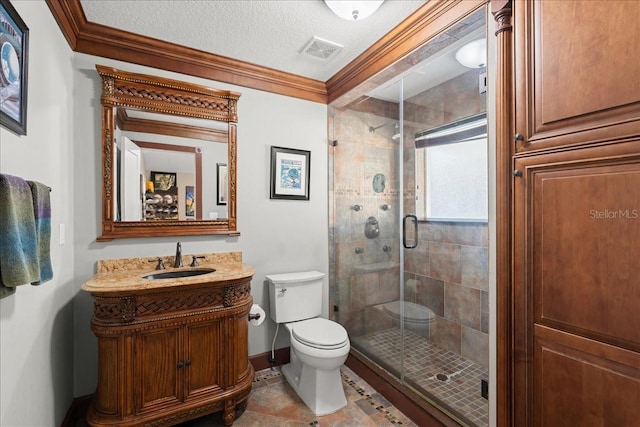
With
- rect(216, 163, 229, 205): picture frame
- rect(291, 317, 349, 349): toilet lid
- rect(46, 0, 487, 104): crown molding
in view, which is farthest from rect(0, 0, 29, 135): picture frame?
rect(291, 317, 349, 349): toilet lid

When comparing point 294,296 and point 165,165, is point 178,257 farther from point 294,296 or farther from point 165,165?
point 294,296

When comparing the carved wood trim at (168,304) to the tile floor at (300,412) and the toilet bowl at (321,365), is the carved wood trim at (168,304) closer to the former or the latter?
the toilet bowl at (321,365)

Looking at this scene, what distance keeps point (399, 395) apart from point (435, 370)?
0.37 metres

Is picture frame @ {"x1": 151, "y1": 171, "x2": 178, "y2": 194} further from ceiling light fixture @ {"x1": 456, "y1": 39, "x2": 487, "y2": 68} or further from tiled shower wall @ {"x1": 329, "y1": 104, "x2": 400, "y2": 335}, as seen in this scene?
ceiling light fixture @ {"x1": 456, "y1": 39, "x2": 487, "y2": 68}

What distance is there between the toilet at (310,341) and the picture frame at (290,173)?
0.70 meters

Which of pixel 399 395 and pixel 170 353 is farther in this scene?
pixel 399 395

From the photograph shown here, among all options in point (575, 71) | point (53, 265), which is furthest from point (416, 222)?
point (53, 265)

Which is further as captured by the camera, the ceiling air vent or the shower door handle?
the shower door handle

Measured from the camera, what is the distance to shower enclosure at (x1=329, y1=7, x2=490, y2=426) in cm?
217

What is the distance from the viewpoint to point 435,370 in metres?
2.26

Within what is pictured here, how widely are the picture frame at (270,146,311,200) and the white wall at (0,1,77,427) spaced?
4.48 feet

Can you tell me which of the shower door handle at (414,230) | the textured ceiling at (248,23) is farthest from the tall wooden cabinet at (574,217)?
the shower door handle at (414,230)

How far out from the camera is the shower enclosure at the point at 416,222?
2170mm

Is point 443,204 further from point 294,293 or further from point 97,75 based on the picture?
point 97,75
